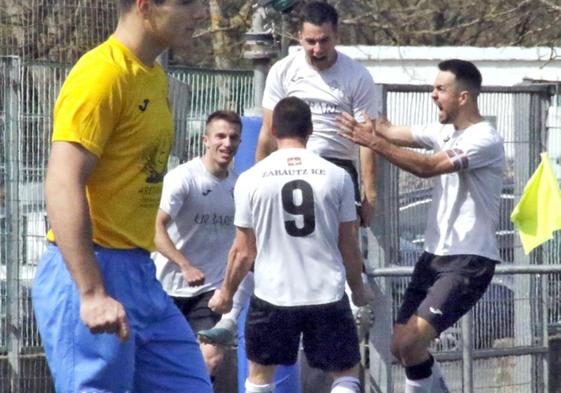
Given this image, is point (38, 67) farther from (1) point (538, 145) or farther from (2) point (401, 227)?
(1) point (538, 145)

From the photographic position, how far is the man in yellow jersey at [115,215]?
443 cm

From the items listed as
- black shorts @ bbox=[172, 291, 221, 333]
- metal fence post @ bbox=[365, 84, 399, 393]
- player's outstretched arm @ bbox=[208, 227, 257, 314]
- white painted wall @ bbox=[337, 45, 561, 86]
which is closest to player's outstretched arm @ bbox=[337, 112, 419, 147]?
metal fence post @ bbox=[365, 84, 399, 393]

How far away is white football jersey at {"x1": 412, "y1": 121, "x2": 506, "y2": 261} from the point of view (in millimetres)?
8109

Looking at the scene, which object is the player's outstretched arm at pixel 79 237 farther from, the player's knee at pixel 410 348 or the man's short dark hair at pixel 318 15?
the man's short dark hair at pixel 318 15

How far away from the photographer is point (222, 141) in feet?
29.3

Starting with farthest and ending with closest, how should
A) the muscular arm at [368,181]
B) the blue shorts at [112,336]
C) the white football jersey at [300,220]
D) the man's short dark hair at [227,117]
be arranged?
the man's short dark hair at [227,117], the muscular arm at [368,181], the white football jersey at [300,220], the blue shorts at [112,336]

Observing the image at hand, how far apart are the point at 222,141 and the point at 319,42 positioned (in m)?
0.93


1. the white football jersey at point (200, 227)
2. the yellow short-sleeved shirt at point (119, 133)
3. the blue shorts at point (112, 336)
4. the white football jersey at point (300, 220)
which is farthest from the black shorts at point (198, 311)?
the yellow short-sleeved shirt at point (119, 133)

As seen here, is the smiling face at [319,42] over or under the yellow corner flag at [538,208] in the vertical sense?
over

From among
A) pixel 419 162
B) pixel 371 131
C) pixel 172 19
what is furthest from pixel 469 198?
pixel 172 19

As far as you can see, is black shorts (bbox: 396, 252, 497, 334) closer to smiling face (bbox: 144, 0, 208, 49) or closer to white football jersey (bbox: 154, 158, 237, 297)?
white football jersey (bbox: 154, 158, 237, 297)

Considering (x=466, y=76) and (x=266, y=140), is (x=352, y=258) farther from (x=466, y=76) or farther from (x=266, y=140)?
(x=466, y=76)

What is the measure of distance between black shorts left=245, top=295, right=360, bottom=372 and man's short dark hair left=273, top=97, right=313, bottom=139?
91 centimetres

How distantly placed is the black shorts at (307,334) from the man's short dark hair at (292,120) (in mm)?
910
